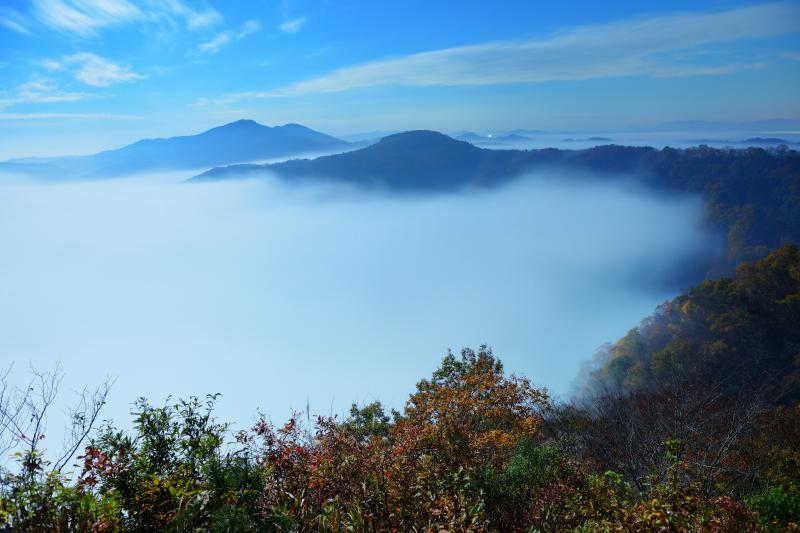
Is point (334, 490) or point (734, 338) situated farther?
point (734, 338)

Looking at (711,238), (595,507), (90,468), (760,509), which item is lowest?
(711,238)

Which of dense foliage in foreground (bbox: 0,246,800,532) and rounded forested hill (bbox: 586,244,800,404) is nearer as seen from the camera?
dense foliage in foreground (bbox: 0,246,800,532)

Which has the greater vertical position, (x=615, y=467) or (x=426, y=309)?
(x=615, y=467)

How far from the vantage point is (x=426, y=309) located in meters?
191

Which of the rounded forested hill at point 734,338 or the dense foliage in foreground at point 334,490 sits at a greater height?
the dense foliage in foreground at point 334,490

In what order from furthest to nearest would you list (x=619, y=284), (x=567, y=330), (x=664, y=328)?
(x=619, y=284) → (x=567, y=330) → (x=664, y=328)

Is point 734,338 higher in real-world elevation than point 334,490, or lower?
lower

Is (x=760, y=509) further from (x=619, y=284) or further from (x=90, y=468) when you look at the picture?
(x=619, y=284)

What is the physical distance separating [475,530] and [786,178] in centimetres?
15816

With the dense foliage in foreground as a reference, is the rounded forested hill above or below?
below

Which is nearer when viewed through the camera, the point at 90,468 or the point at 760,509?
the point at 90,468

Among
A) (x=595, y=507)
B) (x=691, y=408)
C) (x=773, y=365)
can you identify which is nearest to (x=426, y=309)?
(x=773, y=365)

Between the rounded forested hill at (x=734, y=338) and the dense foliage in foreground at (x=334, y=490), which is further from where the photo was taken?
the rounded forested hill at (x=734, y=338)

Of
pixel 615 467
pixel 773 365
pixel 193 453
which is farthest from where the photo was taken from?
pixel 773 365
